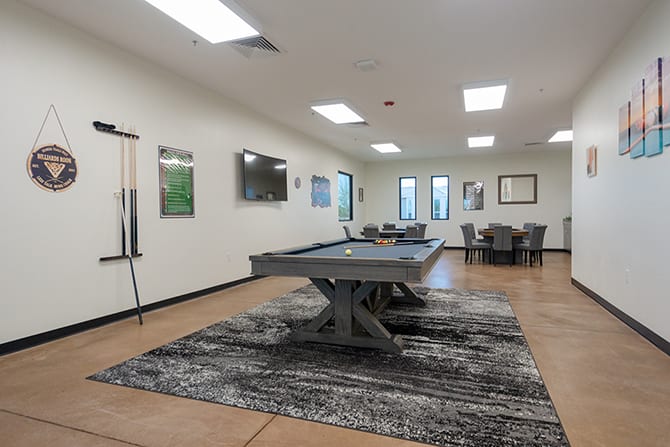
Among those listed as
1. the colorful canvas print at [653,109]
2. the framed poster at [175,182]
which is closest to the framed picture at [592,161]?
the colorful canvas print at [653,109]

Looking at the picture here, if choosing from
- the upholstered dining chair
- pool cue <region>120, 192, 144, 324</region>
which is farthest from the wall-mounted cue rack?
the upholstered dining chair

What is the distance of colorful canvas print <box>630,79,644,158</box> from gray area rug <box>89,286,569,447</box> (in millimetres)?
2010

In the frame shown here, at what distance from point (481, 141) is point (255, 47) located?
6752mm

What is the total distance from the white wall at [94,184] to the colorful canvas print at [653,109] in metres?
5.00

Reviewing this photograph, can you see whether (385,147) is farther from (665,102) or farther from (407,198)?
(665,102)

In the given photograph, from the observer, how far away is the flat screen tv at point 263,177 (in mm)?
5879

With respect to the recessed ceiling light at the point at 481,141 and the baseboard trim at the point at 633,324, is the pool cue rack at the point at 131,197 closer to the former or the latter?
the baseboard trim at the point at 633,324

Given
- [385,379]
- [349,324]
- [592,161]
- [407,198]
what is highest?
[592,161]

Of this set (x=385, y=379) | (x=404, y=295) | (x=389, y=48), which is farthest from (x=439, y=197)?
(x=385, y=379)

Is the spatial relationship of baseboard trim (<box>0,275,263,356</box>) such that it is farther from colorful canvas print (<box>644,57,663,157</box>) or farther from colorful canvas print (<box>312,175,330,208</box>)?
colorful canvas print (<box>644,57,663,157</box>)

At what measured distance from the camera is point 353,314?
3037 millimetres

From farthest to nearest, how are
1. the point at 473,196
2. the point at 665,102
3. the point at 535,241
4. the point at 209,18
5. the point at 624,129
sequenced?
the point at 473,196 → the point at 535,241 → the point at 624,129 → the point at 209,18 → the point at 665,102

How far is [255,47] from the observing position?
3830 mm

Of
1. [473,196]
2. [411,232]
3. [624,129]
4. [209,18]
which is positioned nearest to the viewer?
[209,18]
